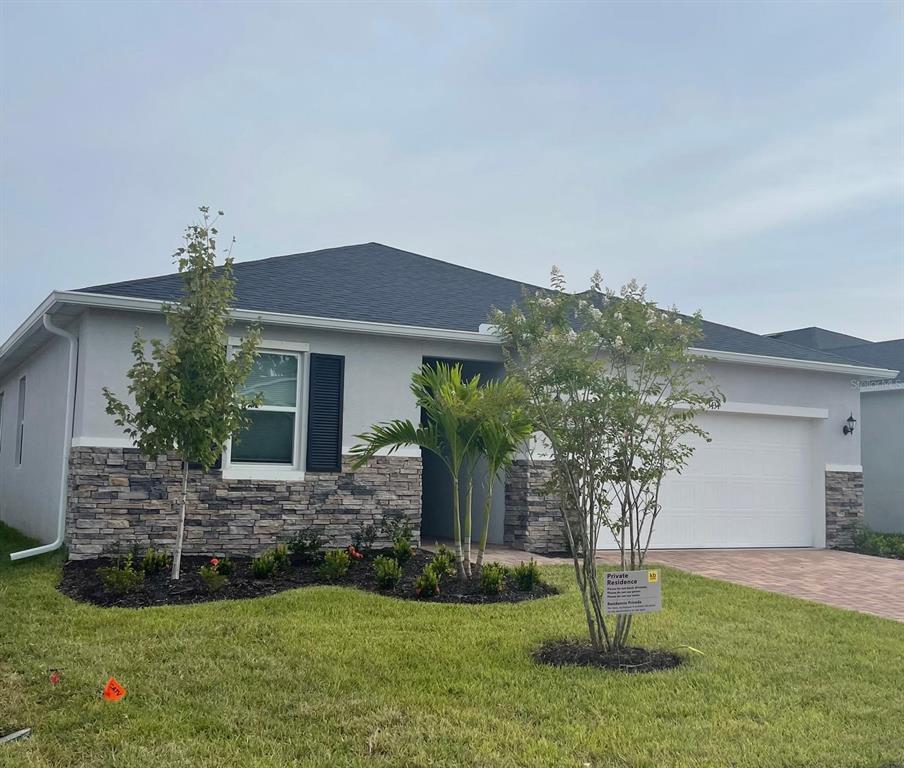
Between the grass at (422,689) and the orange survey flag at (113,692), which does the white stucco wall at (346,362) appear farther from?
the orange survey flag at (113,692)

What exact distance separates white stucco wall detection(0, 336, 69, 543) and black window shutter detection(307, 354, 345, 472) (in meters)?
3.11

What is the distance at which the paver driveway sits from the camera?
30.0ft

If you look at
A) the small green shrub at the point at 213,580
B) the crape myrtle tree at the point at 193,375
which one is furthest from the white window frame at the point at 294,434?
the small green shrub at the point at 213,580

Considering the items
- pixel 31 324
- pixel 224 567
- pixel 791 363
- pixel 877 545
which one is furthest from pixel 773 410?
pixel 31 324

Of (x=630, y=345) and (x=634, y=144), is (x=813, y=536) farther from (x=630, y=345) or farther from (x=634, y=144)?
(x=630, y=345)

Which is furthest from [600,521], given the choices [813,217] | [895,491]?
[895,491]

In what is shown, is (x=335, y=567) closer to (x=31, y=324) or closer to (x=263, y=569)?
(x=263, y=569)

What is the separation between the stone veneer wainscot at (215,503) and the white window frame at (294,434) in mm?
102

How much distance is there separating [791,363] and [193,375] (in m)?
9.47

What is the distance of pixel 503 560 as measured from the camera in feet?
34.5

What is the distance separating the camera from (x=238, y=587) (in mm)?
8375

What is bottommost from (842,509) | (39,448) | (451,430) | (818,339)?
(842,509)

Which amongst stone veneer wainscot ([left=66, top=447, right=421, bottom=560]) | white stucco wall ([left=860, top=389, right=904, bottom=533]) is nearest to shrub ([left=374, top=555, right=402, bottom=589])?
stone veneer wainscot ([left=66, top=447, right=421, bottom=560])

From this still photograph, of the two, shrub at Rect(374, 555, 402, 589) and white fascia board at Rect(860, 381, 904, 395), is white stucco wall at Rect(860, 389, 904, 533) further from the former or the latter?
shrub at Rect(374, 555, 402, 589)
